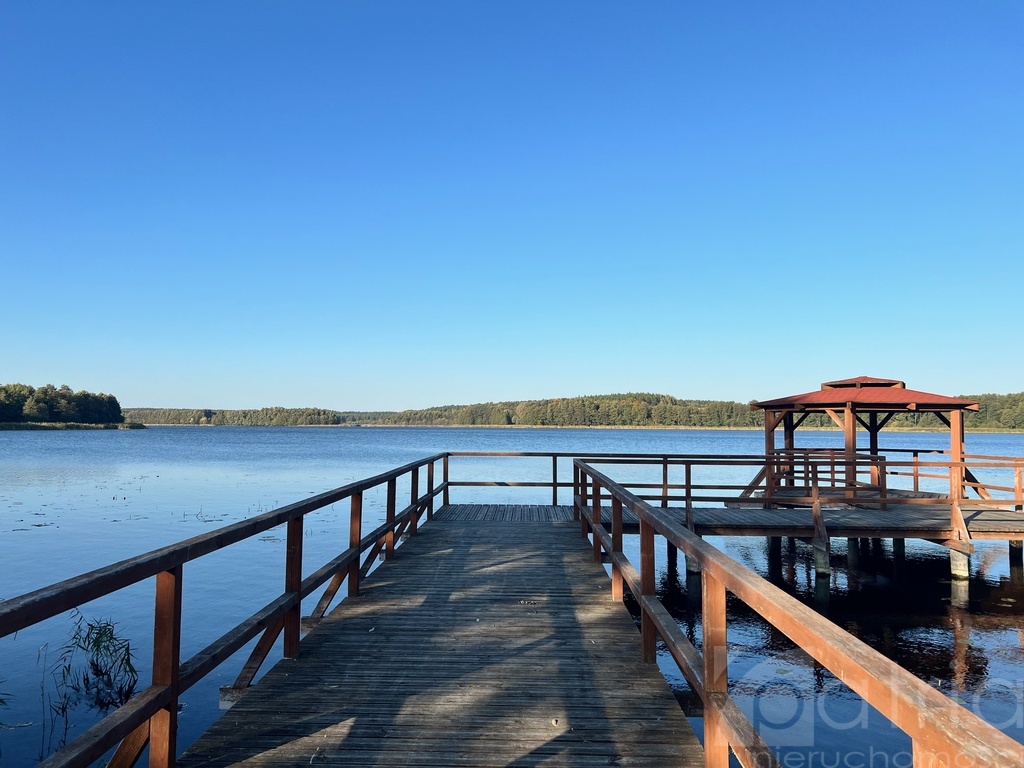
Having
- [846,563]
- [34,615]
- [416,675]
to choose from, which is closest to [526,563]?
[416,675]

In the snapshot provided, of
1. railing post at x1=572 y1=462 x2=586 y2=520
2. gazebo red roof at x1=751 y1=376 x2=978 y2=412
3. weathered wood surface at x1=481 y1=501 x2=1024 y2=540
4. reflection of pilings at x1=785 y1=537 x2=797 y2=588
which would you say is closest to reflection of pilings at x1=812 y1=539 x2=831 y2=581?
weathered wood surface at x1=481 y1=501 x2=1024 y2=540

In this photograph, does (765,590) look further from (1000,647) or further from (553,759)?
(1000,647)

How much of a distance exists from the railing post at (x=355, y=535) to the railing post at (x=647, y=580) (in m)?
2.44

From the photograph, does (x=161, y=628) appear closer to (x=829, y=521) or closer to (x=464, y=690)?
(x=464, y=690)

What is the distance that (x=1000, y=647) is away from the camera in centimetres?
844

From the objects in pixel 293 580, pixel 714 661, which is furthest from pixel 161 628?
pixel 714 661

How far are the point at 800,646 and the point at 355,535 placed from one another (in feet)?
13.7

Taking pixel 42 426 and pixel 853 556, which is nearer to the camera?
pixel 853 556

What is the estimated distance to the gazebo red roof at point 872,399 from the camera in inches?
504

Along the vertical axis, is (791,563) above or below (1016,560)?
below

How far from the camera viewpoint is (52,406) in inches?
3935

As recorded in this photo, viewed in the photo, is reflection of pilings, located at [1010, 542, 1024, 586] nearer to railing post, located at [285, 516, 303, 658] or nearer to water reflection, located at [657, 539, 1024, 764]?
water reflection, located at [657, 539, 1024, 764]

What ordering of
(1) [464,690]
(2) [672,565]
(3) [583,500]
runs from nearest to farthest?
(1) [464,690], (3) [583,500], (2) [672,565]

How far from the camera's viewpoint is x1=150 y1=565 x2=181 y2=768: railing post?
2529 millimetres
